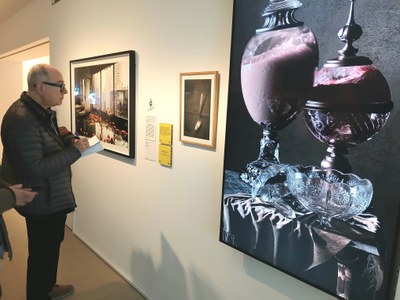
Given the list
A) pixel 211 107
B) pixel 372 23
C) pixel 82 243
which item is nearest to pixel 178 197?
pixel 211 107

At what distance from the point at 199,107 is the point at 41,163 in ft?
3.16

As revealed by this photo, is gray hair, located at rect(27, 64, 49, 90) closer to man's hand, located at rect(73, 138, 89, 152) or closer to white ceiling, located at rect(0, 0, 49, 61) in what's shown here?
man's hand, located at rect(73, 138, 89, 152)

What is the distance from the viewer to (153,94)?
199 cm

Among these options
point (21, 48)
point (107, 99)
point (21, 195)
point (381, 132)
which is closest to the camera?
point (381, 132)

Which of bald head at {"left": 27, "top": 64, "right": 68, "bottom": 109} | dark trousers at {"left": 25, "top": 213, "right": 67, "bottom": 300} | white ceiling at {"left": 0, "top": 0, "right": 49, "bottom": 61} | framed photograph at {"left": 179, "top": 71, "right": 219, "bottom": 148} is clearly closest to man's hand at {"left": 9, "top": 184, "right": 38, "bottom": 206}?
dark trousers at {"left": 25, "top": 213, "right": 67, "bottom": 300}

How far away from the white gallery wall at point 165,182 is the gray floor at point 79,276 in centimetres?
8

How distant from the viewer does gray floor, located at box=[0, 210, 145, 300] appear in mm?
2248

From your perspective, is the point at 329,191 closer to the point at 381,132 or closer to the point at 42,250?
the point at 381,132

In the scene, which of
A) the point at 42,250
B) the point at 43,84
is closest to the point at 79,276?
the point at 42,250

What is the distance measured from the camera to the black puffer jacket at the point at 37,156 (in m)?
1.65

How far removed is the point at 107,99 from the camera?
8.02ft

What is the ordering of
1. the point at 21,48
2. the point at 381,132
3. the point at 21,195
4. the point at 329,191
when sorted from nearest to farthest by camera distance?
the point at 381,132 → the point at 329,191 → the point at 21,195 → the point at 21,48

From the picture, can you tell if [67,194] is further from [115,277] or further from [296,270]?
[296,270]

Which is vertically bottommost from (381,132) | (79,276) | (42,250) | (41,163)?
(79,276)
